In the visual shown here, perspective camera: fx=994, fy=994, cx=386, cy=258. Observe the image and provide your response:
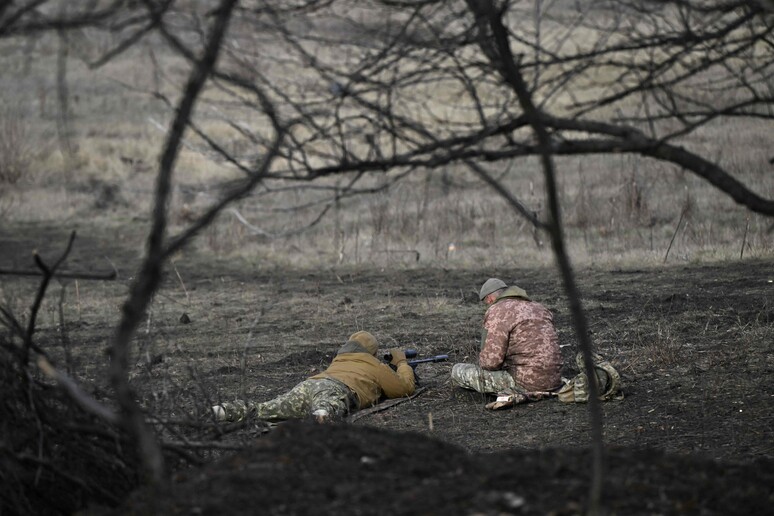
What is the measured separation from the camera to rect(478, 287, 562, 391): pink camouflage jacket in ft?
24.0

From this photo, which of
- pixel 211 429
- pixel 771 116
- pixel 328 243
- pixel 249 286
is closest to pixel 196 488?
pixel 211 429

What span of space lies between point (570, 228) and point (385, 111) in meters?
12.7

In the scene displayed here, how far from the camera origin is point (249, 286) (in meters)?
13.4

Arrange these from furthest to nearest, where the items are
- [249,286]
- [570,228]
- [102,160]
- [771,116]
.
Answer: [102,160] < [570,228] < [249,286] < [771,116]

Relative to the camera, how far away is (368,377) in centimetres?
751

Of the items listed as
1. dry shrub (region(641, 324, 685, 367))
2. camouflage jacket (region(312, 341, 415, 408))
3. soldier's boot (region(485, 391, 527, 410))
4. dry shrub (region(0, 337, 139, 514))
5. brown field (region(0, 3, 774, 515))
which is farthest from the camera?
dry shrub (region(641, 324, 685, 367))

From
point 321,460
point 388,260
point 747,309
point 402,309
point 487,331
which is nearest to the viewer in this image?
point 321,460

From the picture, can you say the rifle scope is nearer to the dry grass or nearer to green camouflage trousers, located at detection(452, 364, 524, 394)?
green camouflage trousers, located at detection(452, 364, 524, 394)

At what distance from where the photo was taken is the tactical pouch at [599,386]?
694 cm

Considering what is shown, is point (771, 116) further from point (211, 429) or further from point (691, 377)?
point (691, 377)

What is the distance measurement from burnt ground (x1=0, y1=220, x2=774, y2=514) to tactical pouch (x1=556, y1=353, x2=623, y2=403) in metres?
0.10

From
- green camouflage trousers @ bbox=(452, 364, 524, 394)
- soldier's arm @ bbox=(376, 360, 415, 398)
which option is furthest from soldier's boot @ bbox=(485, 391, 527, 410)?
soldier's arm @ bbox=(376, 360, 415, 398)

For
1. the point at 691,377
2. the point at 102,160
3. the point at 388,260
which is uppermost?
the point at 102,160

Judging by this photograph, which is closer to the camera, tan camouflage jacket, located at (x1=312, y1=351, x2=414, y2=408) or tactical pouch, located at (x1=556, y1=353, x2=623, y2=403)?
tactical pouch, located at (x1=556, y1=353, x2=623, y2=403)
